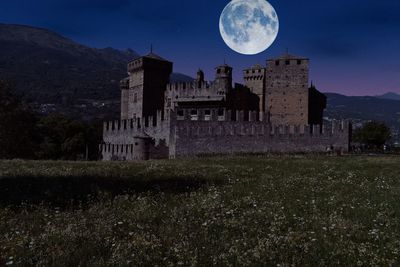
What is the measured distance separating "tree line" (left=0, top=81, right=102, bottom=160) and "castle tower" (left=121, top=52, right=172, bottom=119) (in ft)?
33.2

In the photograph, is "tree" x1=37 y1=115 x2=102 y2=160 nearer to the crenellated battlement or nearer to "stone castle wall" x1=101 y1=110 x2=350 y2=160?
"stone castle wall" x1=101 y1=110 x2=350 y2=160

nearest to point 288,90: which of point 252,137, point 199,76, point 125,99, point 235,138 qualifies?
point 199,76

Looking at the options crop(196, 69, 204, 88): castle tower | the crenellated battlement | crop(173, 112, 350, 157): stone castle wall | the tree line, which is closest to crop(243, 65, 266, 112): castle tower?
crop(196, 69, 204, 88): castle tower

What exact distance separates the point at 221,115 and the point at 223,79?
661 centimetres

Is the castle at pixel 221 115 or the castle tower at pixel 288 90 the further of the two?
the castle tower at pixel 288 90

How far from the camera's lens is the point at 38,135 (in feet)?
251

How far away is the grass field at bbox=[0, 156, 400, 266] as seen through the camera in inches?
278

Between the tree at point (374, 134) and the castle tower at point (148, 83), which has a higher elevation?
the castle tower at point (148, 83)

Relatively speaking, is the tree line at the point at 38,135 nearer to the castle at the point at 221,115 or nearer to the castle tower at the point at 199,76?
the castle at the point at 221,115

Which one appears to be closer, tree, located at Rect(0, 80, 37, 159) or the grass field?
the grass field

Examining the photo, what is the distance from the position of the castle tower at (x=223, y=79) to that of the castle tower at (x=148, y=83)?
34.9 feet

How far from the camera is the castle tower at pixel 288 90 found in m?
63.6

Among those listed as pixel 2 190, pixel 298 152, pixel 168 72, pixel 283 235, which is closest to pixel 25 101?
pixel 168 72

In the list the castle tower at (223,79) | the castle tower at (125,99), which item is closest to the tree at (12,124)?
the castle tower at (223,79)
